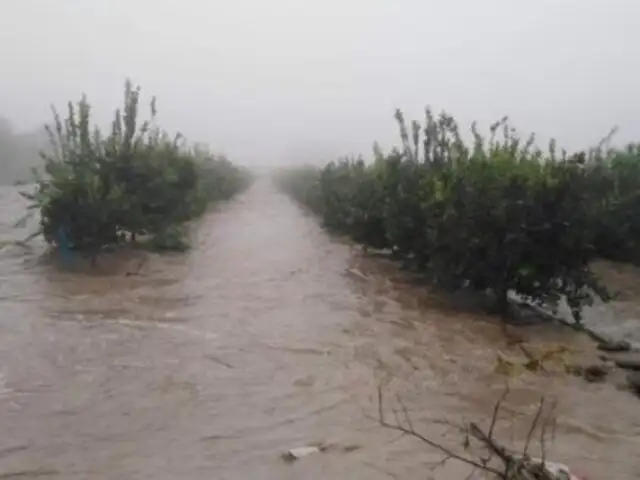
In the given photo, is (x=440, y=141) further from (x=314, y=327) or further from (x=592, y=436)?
(x=592, y=436)

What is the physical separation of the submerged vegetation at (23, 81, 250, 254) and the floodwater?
0.88 m

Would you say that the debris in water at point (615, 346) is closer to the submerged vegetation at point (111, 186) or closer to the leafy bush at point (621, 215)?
the leafy bush at point (621, 215)

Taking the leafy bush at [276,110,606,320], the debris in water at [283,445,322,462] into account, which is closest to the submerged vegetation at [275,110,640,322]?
the leafy bush at [276,110,606,320]

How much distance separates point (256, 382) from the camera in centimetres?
662

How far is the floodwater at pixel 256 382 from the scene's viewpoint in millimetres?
4949

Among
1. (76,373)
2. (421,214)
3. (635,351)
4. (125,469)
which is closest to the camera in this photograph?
(125,469)

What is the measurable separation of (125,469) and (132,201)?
9197 millimetres

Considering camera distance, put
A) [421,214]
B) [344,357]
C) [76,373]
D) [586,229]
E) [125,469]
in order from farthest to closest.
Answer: [421,214] → [586,229] → [344,357] → [76,373] → [125,469]

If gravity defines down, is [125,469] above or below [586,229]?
below

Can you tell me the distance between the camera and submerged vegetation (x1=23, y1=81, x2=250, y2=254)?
12.4 meters

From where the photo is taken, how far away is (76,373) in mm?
6758

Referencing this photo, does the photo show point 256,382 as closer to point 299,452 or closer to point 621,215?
point 299,452

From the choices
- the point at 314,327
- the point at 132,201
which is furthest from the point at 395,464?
the point at 132,201

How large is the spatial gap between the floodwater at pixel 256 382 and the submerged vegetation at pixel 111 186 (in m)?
0.88
